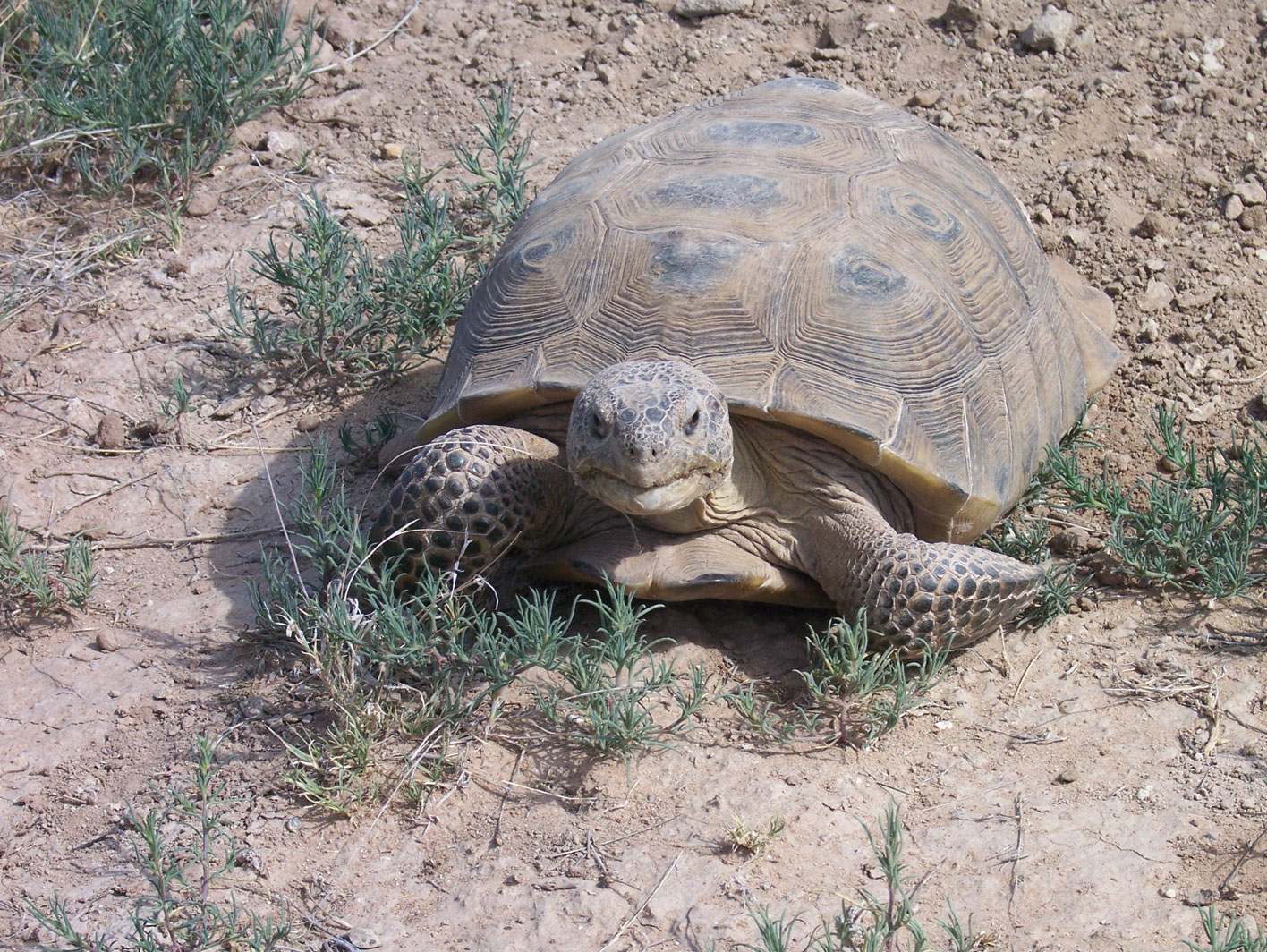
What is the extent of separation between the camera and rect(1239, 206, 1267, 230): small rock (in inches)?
199

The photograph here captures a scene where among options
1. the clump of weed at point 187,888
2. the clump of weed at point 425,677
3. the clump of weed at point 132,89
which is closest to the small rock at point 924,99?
the clump of weed at point 132,89

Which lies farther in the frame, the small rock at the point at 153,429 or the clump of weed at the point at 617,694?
the small rock at the point at 153,429

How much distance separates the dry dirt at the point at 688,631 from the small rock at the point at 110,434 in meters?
0.05

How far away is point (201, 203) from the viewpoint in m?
5.32

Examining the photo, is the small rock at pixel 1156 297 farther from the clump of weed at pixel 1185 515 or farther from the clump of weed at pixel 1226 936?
the clump of weed at pixel 1226 936

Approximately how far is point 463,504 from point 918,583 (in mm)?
1197

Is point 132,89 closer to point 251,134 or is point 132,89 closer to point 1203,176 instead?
point 251,134

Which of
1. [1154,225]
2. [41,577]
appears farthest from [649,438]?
[1154,225]

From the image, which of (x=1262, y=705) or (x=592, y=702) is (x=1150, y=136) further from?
(x=592, y=702)

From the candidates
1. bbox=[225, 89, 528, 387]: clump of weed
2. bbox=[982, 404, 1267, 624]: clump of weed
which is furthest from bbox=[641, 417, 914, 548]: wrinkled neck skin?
bbox=[225, 89, 528, 387]: clump of weed


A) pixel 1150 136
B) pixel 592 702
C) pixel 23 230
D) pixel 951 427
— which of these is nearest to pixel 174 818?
pixel 592 702

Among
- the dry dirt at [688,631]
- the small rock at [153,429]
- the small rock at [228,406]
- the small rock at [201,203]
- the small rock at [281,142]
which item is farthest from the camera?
the small rock at [281,142]

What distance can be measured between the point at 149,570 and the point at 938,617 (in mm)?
2364

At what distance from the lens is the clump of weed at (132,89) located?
5254mm
